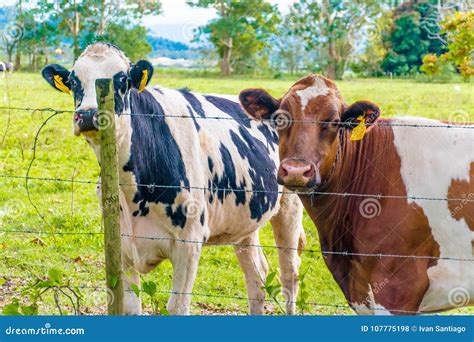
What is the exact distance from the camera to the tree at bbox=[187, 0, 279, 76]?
55938 millimetres

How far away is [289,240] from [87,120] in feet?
9.39

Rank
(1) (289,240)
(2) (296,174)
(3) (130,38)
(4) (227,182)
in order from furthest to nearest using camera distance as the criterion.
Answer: (3) (130,38) → (1) (289,240) → (4) (227,182) → (2) (296,174)

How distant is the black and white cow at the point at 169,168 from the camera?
5484 millimetres

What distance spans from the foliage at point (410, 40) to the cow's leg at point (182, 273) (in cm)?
4699

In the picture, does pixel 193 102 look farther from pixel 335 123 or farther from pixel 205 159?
pixel 335 123

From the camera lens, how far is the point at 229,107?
22.7ft

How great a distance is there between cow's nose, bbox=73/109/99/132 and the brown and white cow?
106cm

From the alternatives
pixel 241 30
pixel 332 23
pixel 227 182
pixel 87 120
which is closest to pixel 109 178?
pixel 87 120

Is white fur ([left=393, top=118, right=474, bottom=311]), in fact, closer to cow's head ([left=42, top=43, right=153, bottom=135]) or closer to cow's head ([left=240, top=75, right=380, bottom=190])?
cow's head ([left=240, top=75, right=380, bottom=190])

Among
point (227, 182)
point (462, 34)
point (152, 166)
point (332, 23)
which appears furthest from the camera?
point (332, 23)

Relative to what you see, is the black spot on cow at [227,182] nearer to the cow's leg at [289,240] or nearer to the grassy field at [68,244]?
the cow's leg at [289,240]

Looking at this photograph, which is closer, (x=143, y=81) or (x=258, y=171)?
(x=143, y=81)
